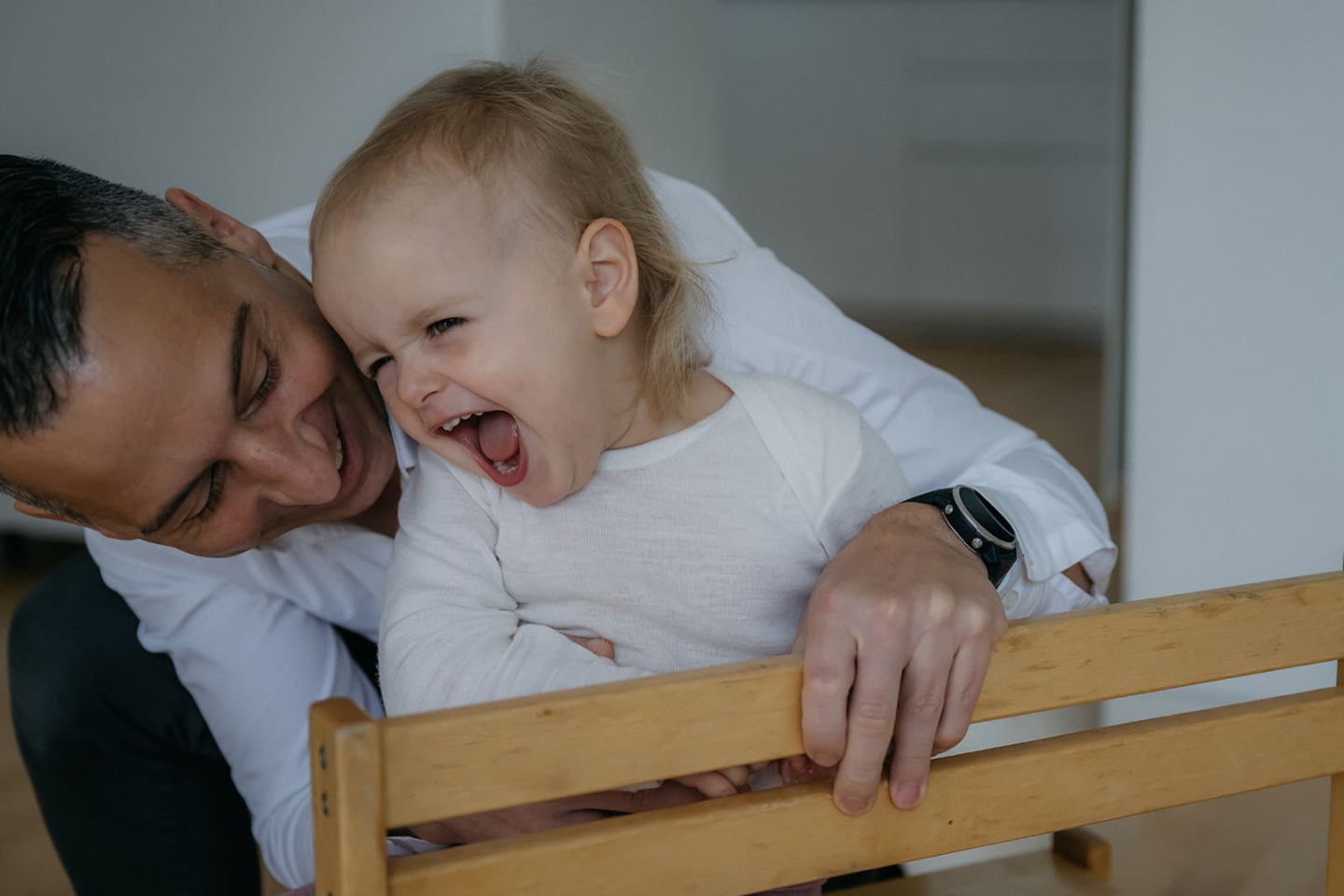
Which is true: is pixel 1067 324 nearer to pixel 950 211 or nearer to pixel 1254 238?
pixel 950 211

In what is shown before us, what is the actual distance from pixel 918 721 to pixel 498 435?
0.39 metres

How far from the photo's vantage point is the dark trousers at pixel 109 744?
4.73ft

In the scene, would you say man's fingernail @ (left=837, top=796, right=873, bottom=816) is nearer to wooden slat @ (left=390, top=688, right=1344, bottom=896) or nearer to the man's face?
wooden slat @ (left=390, top=688, right=1344, bottom=896)

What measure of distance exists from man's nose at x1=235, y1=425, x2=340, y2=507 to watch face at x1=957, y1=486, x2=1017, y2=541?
505mm

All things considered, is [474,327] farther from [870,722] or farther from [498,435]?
[870,722]

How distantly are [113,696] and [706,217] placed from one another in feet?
2.71

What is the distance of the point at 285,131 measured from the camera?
7.07ft

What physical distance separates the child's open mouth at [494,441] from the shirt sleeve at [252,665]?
18.8 inches

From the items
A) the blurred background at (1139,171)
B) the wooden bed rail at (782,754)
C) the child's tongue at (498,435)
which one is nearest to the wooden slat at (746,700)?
the wooden bed rail at (782,754)

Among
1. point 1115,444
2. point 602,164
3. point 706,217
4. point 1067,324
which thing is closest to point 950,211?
point 1067,324

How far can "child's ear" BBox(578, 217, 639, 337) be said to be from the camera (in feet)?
3.27

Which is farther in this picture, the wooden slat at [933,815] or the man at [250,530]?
the man at [250,530]

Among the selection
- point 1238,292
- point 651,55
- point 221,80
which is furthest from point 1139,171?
point 221,80

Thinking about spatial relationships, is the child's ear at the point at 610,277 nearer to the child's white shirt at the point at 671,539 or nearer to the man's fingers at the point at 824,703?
the child's white shirt at the point at 671,539
